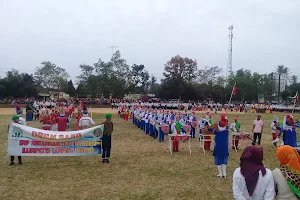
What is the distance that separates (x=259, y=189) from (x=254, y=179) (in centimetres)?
14

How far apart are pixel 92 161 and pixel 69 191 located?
3087 millimetres

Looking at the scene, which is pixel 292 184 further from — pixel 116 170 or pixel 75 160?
pixel 75 160

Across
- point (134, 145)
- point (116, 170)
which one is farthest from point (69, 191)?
point (134, 145)

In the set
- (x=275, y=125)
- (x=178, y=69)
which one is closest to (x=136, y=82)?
(x=178, y=69)

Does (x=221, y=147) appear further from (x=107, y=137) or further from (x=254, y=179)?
(x=254, y=179)

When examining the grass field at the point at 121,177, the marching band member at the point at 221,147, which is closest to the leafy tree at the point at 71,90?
the grass field at the point at 121,177

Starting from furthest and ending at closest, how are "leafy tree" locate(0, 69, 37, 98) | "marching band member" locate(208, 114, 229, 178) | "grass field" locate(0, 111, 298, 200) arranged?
"leafy tree" locate(0, 69, 37, 98) < "marching band member" locate(208, 114, 229, 178) < "grass field" locate(0, 111, 298, 200)

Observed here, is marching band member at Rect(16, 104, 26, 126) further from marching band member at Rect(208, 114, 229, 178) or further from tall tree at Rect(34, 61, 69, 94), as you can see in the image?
tall tree at Rect(34, 61, 69, 94)

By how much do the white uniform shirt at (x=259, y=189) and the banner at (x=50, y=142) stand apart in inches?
286

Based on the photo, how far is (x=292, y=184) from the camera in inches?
127

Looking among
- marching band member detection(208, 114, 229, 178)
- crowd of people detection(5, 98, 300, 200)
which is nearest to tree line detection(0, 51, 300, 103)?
crowd of people detection(5, 98, 300, 200)

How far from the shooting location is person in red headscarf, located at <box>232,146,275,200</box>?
A: 3.25m

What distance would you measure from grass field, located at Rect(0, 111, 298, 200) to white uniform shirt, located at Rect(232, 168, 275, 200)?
12.0 ft

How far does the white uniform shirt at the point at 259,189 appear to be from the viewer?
328 cm
